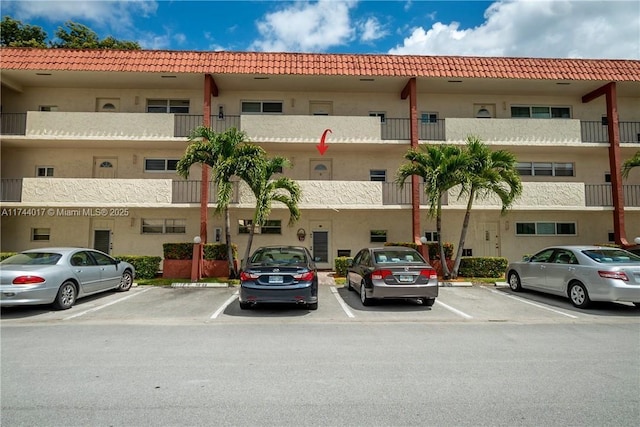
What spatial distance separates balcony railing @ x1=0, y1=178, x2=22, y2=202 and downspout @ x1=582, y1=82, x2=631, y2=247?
2479cm

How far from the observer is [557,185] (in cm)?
1614

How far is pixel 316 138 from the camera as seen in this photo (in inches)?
641

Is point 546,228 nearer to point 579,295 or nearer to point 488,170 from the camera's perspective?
point 488,170

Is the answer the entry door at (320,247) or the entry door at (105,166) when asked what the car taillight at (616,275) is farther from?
the entry door at (105,166)

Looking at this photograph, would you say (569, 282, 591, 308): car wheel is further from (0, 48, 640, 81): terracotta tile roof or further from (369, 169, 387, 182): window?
(0, 48, 640, 81): terracotta tile roof

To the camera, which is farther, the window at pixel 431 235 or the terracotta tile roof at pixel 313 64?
the window at pixel 431 235

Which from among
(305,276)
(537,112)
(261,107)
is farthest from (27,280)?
(537,112)

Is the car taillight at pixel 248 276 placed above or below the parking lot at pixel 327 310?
above

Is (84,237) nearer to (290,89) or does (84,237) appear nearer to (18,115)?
(18,115)

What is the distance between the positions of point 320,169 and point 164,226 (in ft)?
25.1

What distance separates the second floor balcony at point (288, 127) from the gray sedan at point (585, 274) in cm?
745

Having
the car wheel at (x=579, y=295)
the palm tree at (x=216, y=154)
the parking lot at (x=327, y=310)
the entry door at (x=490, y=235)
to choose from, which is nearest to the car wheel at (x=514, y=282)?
the parking lot at (x=327, y=310)

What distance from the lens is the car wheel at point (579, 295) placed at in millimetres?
9141

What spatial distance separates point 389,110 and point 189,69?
30.1 feet
